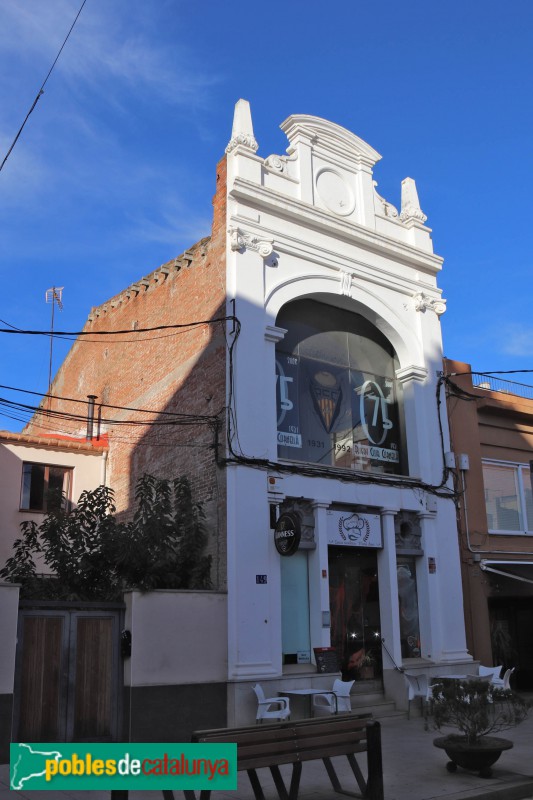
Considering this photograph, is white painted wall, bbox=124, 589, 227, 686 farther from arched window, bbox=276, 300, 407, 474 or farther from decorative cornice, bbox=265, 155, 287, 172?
decorative cornice, bbox=265, 155, 287, 172

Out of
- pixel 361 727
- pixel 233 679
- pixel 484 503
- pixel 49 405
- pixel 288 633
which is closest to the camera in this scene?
pixel 361 727

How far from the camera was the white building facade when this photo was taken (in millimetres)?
13305

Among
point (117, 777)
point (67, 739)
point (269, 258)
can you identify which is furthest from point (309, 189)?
point (117, 777)

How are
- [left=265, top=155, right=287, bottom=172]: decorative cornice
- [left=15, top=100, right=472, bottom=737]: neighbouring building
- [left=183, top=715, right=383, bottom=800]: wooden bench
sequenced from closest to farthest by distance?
[left=183, top=715, right=383, bottom=800]: wooden bench, [left=15, top=100, right=472, bottom=737]: neighbouring building, [left=265, top=155, right=287, bottom=172]: decorative cornice

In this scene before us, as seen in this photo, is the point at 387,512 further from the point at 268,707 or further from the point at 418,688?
the point at 268,707

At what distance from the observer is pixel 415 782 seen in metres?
8.73

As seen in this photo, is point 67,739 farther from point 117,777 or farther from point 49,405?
point 49,405

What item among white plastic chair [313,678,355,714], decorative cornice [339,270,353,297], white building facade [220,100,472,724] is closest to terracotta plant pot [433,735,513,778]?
white plastic chair [313,678,355,714]

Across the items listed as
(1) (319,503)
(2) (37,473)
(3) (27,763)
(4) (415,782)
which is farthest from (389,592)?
(3) (27,763)

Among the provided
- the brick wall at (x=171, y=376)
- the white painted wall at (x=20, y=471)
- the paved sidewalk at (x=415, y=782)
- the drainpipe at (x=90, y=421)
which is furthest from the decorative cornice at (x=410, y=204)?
the paved sidewalk at (x=415, y=782)

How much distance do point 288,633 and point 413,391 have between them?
6318 millimetres

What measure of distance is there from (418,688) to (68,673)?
22.5 feet

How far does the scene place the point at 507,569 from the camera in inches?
672

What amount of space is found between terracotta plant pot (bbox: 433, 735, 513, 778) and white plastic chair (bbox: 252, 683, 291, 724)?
344 cm
